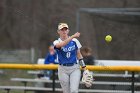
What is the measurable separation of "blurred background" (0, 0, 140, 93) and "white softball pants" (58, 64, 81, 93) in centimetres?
1020

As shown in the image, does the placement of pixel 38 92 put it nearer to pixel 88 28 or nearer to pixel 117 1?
pixel 117 1

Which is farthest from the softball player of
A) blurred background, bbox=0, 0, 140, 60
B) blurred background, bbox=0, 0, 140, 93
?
blurred background, bbox=0, 0, 140, 60

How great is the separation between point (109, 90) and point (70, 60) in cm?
251

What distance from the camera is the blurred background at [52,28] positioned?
2428 cm

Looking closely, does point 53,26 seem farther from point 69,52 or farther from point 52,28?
point 69,52

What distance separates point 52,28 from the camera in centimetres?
3388

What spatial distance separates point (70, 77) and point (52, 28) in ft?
76.5

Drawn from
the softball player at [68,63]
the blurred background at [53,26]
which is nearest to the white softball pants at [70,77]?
the softball player at [68,63]

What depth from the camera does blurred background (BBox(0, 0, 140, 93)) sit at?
24.3 m

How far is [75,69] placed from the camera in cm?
1062

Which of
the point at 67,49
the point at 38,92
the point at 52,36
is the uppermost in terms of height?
the point at 52,36

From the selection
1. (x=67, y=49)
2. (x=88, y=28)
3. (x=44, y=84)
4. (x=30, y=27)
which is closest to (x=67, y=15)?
(x=88, y=28)

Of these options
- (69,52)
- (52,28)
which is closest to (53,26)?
(52,28)

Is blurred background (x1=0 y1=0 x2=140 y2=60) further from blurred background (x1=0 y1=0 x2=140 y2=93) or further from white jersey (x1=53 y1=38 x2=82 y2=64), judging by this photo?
white jersey (x1=53 y1=38 x2=82 y2=64)
